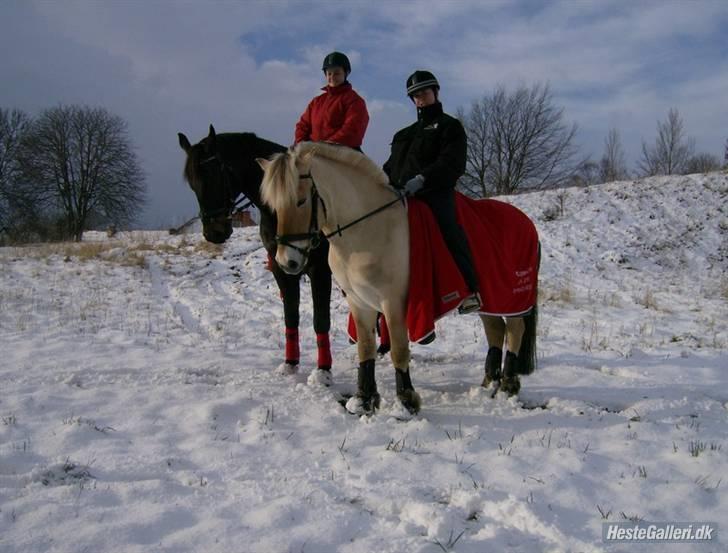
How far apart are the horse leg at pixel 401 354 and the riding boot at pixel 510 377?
96 centimetres

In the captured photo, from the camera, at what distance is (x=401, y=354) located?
12.9 feet

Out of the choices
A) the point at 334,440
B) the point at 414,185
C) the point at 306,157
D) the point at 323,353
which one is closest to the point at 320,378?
the point at 323,353

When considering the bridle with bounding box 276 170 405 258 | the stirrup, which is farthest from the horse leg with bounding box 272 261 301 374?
the stirrup

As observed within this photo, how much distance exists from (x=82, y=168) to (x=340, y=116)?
121 ft

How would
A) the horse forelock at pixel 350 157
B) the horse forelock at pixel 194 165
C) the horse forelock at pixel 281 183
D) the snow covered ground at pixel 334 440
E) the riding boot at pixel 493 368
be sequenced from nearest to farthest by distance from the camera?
the snow covered ground at pixel 334 440
the horse forelock at pixel 281 183
the horse forelock at pixel 350 157
the horse forelock at pixel 194 165
the riding boot at pixel 493 368

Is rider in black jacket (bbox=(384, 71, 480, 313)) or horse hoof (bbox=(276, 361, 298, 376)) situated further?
horse hoof (bbox=(276, 361, 298, 376))

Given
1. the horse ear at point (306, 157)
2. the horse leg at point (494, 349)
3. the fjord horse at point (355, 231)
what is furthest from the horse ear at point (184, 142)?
the horse leg at point (494, 349)

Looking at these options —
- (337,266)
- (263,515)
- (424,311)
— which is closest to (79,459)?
(263,515)

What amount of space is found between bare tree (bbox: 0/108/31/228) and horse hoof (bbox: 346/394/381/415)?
115 feet

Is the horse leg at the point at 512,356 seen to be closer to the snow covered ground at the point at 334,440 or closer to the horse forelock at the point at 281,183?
the snow covered ground at the point at 334,440

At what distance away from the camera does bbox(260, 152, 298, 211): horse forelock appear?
10.8ft

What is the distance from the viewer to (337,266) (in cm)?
392

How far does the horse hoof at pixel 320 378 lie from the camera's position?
182 inches

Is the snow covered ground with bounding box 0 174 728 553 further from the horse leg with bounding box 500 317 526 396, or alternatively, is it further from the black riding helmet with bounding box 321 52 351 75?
the black riding helmet with bounding box 321 52 351 75
